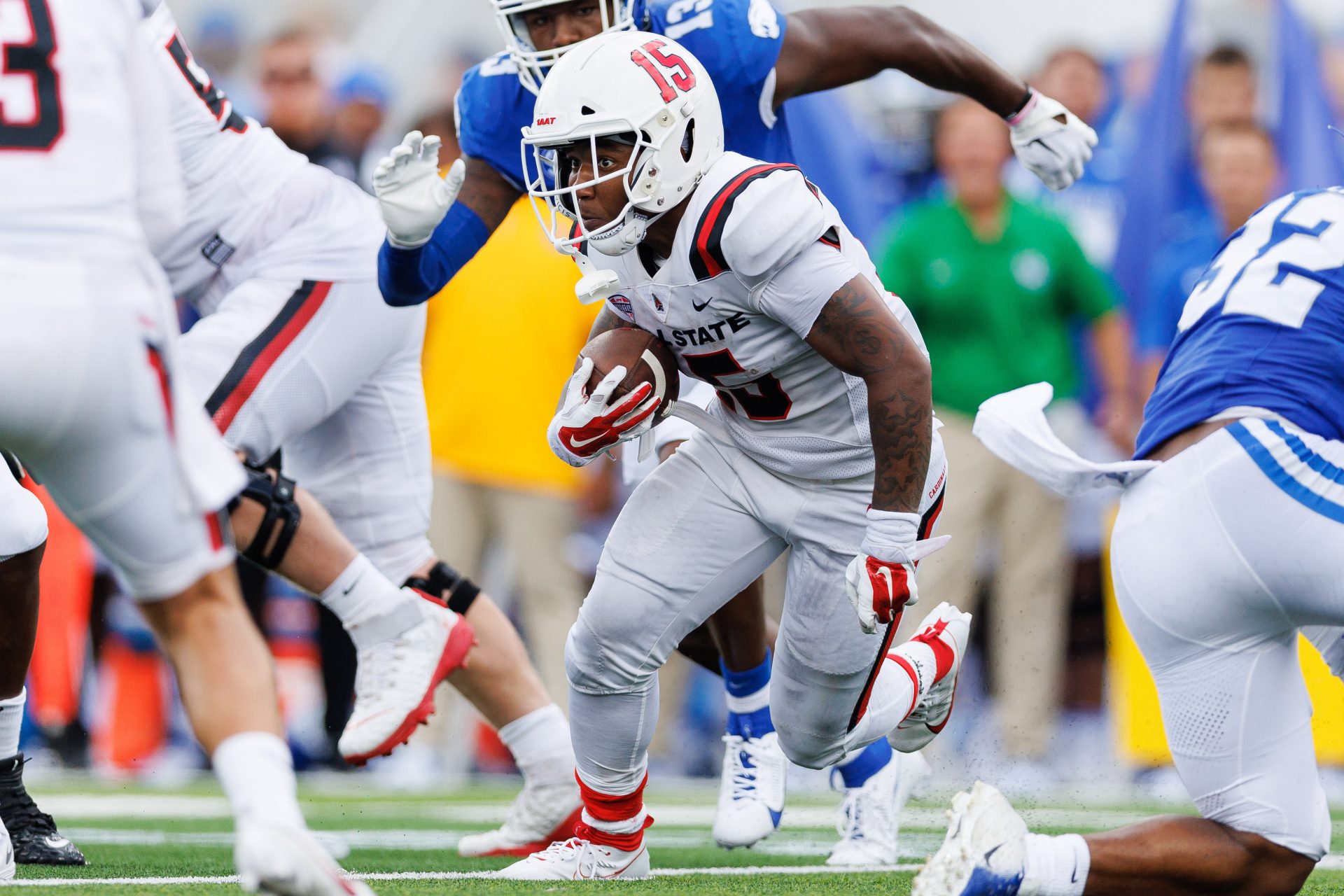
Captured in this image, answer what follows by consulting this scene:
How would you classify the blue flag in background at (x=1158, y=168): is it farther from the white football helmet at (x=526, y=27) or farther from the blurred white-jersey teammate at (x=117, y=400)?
the blurred white-jersey teammate at (x=117, y=400)

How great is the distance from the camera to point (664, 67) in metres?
Answer: 3.52

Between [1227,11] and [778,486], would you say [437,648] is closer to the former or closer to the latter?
A: [778,486]

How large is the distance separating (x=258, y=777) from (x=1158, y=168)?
18.5 feet

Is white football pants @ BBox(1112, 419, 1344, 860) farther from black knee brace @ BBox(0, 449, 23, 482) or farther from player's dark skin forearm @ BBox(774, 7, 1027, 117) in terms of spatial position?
black knee brace @ BBox(0, 449, 23, 482)

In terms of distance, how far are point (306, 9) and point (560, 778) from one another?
8.10m

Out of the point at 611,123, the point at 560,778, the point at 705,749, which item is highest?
the point at 611,123

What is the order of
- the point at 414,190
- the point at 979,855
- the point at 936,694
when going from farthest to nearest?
the point at 936,694
the point at 414,190
the point at 979,855

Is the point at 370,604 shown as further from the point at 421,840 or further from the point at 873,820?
the point at 873,820

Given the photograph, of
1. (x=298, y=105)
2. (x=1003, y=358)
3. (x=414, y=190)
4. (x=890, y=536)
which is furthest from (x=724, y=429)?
(x=298, y=105)

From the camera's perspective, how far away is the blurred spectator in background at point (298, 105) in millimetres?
7074

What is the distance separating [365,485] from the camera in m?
4.43

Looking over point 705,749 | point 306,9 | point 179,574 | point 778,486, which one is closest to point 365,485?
point 778,486

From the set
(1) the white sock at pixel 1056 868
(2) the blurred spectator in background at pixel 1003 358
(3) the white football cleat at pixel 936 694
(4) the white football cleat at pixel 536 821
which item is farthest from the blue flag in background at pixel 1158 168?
(1) the white sock at pixel 1056 868

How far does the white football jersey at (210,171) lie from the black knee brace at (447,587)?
2.97ft
